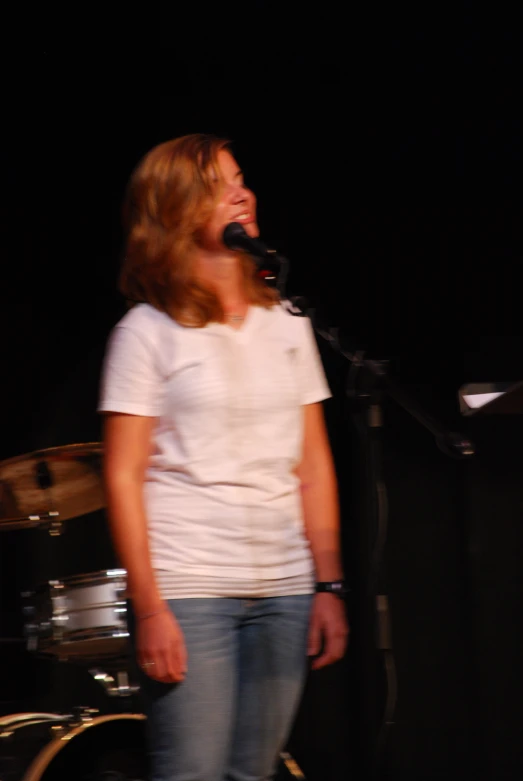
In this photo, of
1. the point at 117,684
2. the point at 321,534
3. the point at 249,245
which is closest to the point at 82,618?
the point at 117,684

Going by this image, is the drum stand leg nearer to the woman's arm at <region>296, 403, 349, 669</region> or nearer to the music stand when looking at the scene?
the woman's arm at <region>296, 403, 349, 669</region>

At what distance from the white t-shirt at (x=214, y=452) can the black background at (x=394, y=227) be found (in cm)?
134

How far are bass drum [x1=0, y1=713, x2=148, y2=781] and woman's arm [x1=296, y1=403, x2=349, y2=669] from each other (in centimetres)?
109

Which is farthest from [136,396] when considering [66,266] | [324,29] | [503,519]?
[66,266]

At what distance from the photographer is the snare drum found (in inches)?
110

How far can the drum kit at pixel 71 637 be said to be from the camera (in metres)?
2.65

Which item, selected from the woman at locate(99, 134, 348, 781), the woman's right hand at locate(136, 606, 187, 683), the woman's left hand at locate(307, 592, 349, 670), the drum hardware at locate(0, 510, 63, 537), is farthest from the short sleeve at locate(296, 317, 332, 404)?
the drum hardware at locate(0, 510, 63, 537)

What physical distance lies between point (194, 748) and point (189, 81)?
2393 millimetres

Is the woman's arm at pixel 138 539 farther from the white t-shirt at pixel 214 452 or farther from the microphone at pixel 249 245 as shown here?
the microphone at pixel 249 245

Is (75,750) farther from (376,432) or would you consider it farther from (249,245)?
(249,245)

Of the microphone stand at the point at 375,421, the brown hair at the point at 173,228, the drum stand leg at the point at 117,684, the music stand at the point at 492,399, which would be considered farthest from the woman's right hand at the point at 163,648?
the drum stand leg at the point at 117,684

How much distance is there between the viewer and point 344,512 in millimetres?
3174

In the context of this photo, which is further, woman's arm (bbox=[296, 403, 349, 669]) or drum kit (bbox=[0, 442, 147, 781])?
drum kit (bbox=[0, 442, 147, 781])

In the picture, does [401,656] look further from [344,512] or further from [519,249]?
[519,249]
